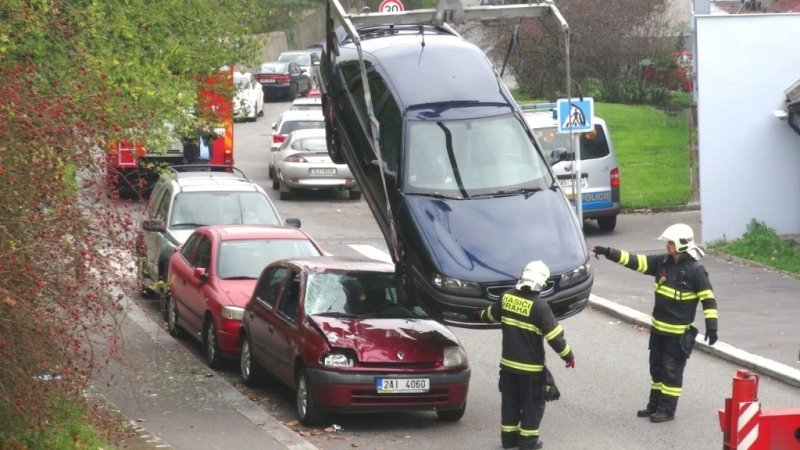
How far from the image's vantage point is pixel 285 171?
29.3 m

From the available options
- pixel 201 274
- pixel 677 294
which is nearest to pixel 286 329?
pixel 201 274

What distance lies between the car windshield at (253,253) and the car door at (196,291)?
0.23 metres

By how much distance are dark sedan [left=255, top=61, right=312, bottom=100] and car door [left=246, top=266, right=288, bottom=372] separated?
3565cm

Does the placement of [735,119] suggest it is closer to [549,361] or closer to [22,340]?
[549,361]

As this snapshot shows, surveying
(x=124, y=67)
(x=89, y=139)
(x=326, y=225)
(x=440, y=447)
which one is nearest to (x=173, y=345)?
(x=124, y=67)

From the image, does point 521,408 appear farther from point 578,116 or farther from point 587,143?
point 587,143

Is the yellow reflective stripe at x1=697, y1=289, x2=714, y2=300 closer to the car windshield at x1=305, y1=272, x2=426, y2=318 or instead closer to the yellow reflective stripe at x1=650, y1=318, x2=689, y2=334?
the yellow reflective stripe at x1=650, y1=318, x2=689, y2=334

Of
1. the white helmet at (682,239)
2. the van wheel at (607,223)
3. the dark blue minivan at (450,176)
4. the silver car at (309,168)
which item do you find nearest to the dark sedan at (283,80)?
the silver car at (309,168)

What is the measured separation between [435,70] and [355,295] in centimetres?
333

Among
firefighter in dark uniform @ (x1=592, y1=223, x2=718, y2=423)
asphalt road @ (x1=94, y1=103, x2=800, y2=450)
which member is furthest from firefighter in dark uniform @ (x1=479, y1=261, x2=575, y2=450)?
firefighter in dark uniform @ (x1=592, y1=223, x2=718, y2=423)

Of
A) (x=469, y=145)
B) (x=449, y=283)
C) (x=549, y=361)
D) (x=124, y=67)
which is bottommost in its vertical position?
(x=549, y=361)

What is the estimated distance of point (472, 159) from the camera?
14.7 meters

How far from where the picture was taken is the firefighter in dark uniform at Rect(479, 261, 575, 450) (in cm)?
1171

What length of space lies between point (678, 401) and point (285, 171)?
55.2 feet
